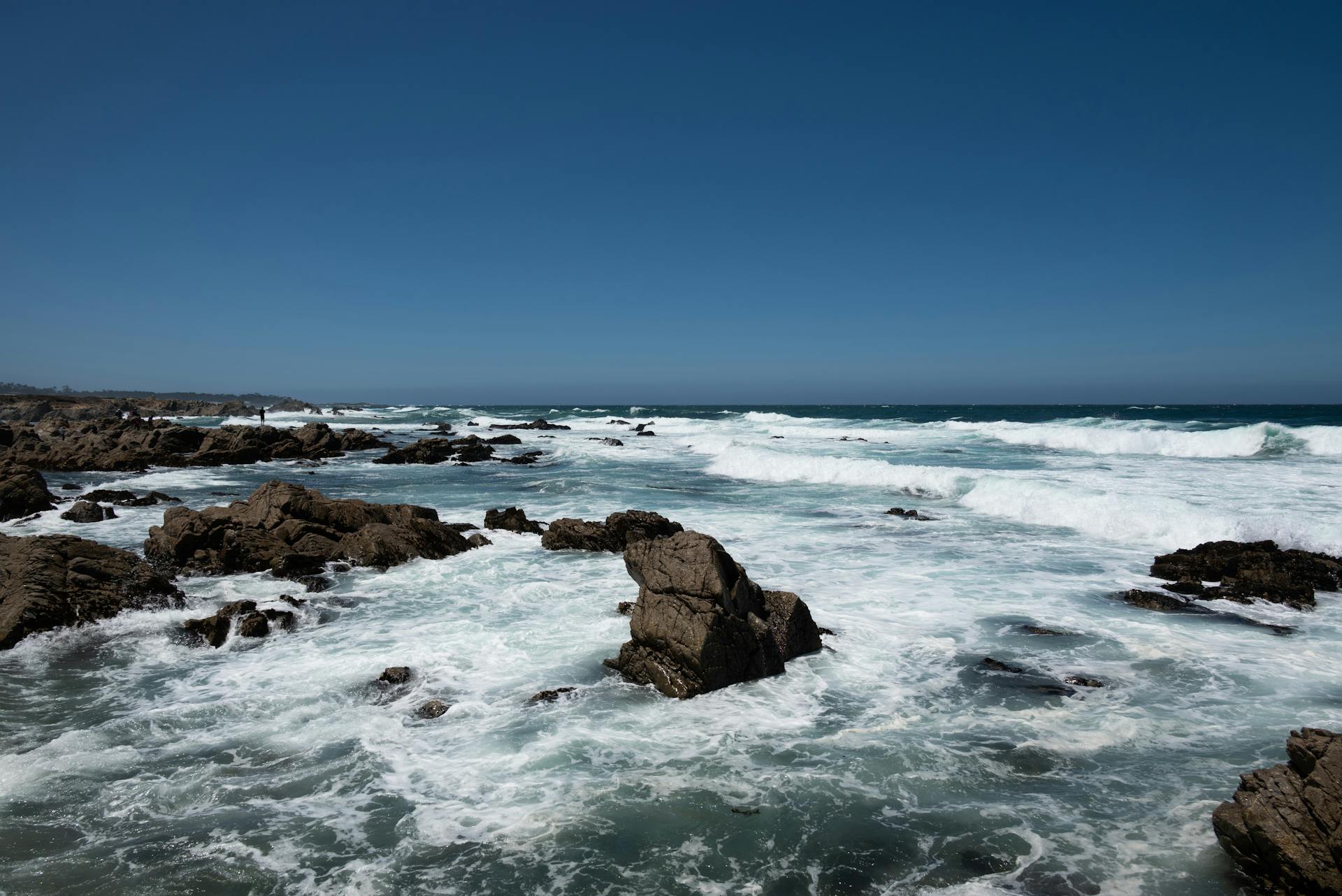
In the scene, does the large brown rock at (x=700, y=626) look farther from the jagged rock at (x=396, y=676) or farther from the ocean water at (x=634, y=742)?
the jagged rock at (x=396, y=676)

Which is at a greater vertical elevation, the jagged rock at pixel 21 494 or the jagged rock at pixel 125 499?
the jagged rock at pixel 21 494

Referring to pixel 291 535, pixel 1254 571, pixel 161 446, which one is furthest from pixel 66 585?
pixel 161 446

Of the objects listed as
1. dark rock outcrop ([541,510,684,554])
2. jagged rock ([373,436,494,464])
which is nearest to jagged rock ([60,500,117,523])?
dark rock outcrop ([541,510,684,554])

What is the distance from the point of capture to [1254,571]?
37.9 feet

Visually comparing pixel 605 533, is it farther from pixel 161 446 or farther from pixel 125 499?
pixel 161 446

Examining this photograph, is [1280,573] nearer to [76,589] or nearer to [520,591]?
[520,591]

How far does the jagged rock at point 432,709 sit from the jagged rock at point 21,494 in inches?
613

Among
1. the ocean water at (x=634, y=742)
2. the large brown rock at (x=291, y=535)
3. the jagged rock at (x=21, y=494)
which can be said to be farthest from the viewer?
the jagged rock at (x=21, y=494)

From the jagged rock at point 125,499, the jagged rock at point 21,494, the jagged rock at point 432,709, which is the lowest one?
the jagged rock at point 432,709

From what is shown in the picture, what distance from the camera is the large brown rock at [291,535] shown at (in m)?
12.6

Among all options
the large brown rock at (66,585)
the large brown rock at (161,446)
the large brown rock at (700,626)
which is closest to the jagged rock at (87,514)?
the large brown rock at (66,585)

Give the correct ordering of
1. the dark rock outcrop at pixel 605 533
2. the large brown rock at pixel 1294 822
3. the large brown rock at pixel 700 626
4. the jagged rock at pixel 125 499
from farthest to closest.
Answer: the jagged rock at pixel 125 499 → the dark rock outcrop at pixel 605 533 → the large brown rock at pixel 700 626 → the large brown rock at pixel 1294 822

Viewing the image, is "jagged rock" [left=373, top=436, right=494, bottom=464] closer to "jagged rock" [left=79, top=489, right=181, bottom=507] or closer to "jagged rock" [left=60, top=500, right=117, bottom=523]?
"jagged rock" [left=79, top=489, right=181, bottom=507]

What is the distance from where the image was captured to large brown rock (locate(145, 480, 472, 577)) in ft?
41.3
